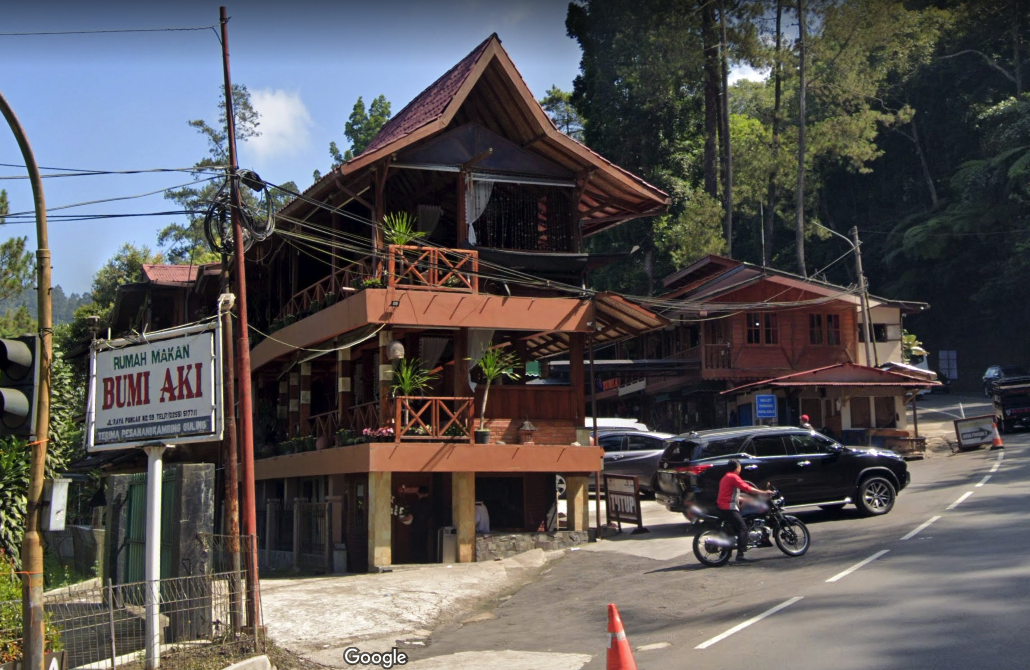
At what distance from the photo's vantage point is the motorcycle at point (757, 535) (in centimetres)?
1702

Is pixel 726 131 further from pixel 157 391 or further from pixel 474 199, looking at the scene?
pixel 157 391

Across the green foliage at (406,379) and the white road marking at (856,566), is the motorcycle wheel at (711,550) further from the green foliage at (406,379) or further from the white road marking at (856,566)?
the green foliage at (406,379)

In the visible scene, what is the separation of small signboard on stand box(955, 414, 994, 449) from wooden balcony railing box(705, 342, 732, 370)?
895cm

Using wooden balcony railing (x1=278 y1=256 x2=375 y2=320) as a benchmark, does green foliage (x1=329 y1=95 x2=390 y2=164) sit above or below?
above

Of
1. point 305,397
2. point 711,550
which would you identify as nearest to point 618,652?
point 711,550

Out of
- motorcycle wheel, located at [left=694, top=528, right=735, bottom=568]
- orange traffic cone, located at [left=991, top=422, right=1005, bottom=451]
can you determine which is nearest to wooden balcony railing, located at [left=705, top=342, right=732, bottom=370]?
orange traffic cone, located at [left=991, top=422, right=1005, bottom=451]

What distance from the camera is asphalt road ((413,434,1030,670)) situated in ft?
34.3

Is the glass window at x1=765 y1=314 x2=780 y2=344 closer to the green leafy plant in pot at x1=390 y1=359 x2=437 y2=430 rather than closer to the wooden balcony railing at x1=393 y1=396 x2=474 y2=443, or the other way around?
the wooden balcony railing at x1=393 y1=396 x2=474 y2=443

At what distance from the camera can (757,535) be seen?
17297mm

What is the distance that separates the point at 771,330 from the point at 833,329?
9.25ft

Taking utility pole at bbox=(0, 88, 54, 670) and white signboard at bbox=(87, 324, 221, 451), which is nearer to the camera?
Answer: utility pole at bbox=(0, 88, 54, 670)

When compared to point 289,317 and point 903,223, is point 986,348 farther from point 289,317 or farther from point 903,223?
point 289,317

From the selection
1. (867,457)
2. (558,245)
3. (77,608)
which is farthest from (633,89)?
(77,608)

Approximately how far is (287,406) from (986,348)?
46103mm
